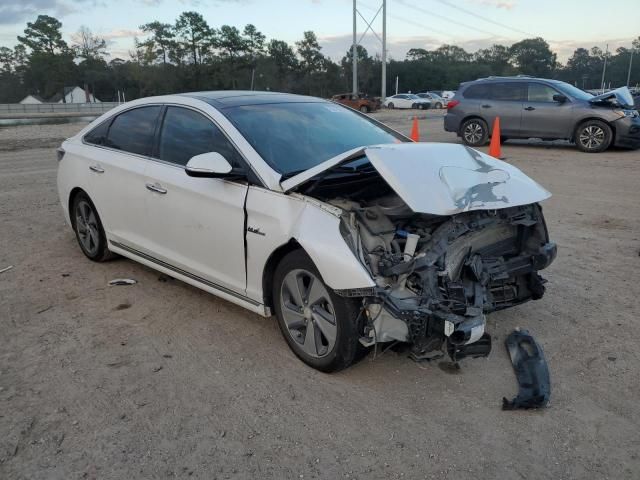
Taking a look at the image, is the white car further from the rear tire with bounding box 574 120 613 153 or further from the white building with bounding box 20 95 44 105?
the white building with bounding box 20 95 44 105

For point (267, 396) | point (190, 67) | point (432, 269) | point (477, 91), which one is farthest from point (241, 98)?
point (190, 67)

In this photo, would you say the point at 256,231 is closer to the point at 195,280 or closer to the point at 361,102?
the point at 195,280

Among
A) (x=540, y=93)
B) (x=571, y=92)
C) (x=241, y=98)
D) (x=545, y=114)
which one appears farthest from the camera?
(x=540, y=93)

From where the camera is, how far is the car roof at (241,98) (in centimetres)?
422

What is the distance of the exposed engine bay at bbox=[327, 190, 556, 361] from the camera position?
9.68 feet

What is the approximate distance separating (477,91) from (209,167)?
1265cm

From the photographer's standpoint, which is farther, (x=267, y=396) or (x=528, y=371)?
(x=528, y=371)

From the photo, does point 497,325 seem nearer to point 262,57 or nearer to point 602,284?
point 602,284

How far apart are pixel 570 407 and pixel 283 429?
161 cm

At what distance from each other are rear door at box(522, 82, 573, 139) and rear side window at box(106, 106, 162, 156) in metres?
11.4

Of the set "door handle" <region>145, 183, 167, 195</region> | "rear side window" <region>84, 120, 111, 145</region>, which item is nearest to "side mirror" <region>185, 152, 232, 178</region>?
"door handle" <region>145, 183, 167, 195</region>

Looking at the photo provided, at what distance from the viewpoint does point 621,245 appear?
588 centimetres

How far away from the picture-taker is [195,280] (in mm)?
4129

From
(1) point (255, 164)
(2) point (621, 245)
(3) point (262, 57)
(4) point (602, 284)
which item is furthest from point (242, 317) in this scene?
(3) point (262, 57)
